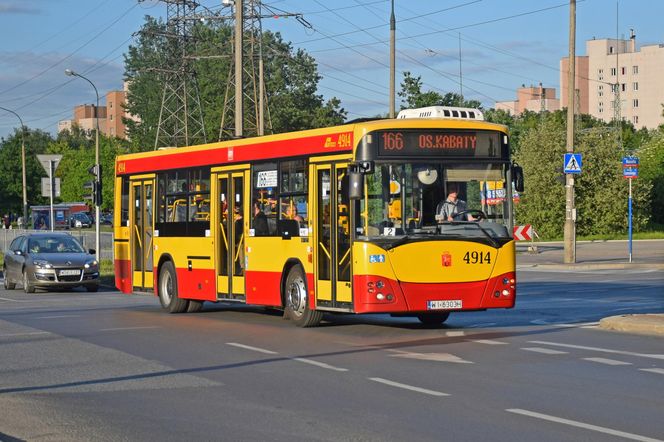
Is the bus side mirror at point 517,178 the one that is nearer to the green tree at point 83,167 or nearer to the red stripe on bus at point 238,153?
the red stripe on bus at point 238,153

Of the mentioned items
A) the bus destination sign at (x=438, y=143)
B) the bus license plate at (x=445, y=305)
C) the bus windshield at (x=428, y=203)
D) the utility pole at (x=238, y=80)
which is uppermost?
the utility pole at (x=238, y=80)

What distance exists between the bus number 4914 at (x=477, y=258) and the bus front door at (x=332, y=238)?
5.60 feet

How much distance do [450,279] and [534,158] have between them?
176 feet

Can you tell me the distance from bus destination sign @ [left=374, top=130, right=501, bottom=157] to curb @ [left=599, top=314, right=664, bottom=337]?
313 centimetres

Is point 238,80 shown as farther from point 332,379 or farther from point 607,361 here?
point 332,379

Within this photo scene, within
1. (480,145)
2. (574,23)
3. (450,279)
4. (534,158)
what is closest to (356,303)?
(450,279)

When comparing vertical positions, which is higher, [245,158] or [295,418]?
[245,158]

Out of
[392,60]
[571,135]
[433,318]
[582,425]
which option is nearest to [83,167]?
[571,135]

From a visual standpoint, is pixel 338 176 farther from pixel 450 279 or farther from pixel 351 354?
pixel 351 354

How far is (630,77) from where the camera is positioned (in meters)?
186

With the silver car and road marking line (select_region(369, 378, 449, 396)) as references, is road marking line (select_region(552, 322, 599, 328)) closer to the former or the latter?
road marking line (select_region(369, 378, 449, 396))

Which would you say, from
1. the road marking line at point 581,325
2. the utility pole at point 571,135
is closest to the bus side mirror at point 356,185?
the road marking line at point 581,325

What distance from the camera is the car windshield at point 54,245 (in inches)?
1362

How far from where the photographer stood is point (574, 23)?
4228cm
